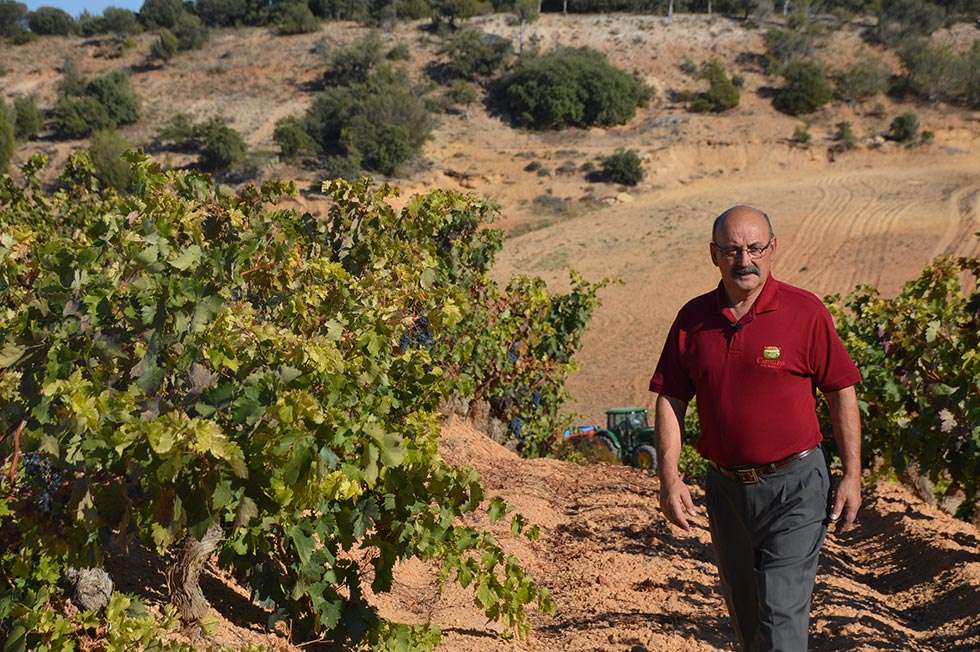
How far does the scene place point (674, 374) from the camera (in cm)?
329

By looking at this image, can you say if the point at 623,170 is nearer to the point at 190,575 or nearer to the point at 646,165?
the point at 646,165

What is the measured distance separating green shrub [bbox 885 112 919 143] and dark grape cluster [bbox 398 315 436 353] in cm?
3250

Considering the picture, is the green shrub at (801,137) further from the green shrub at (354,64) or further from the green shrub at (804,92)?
the green shrub at (354,64)

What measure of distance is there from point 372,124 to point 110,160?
27.1 ft

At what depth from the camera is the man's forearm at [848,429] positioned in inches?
122

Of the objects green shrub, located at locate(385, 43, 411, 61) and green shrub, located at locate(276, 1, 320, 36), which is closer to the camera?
green shrub, located at locate(385, 43, 411, 61)

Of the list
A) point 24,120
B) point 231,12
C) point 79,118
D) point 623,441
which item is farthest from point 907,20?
point 623,441

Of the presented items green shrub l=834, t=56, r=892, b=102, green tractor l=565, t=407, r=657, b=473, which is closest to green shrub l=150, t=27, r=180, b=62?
green shrub l=834, t=56, r=892, b=102

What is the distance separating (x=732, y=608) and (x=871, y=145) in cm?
3477

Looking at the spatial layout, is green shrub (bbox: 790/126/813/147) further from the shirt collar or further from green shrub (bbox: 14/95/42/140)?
the shirt collar

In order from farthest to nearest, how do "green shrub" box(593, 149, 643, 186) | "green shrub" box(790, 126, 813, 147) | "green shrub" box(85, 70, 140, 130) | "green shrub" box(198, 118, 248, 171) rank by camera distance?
"green shrub" box(85, 70, 140, 130)
"green shrub" box(790, 126, 813, 147)
"green shrub" box(593, 149, 643, 186)
"green shrub" box(198, 118, 248, 171)

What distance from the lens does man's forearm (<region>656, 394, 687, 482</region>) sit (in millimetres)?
3232

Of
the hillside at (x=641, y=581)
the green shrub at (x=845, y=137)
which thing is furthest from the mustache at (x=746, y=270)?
the green shrub at (x=845, y=137)

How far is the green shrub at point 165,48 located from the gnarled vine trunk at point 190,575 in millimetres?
46095
